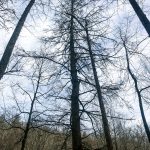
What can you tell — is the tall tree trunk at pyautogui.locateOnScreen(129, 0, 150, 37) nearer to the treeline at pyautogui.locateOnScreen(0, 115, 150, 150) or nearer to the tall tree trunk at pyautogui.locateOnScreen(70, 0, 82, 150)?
the tall tree trunk at pyautogui.locateOnScreen(70, 0, 82, 150)

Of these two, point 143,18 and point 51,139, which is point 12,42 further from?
point 51,139

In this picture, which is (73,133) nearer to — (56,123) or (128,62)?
(56,123)

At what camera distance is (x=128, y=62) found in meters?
18.6

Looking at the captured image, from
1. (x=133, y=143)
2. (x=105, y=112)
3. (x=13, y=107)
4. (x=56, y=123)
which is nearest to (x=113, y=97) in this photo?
(x=105, y=112)

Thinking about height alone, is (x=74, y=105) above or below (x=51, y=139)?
below

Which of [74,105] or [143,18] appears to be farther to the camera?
[74,105]

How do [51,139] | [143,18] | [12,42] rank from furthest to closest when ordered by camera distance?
[51,139]
[143,18]
[12,42]

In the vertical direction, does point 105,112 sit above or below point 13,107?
below

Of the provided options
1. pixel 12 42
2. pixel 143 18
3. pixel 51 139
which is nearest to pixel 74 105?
pixel 12 42

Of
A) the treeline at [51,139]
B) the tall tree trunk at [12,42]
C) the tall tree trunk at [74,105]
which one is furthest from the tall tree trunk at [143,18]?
the treeline at [51,139]

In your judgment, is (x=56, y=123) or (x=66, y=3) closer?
(x=56, y=123)

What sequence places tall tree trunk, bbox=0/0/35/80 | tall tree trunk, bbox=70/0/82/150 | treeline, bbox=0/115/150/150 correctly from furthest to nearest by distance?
treeline, bbox=0/115/150/150 → tall tree trunk, bbox=70/0/82/150 → tall tree trunk, bbox=0/0/35/80

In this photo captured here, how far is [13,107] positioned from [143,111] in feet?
28.9

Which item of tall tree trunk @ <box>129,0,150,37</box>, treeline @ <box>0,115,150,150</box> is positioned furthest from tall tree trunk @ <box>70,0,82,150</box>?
treeline @ <box>0,115,150,150</box>
